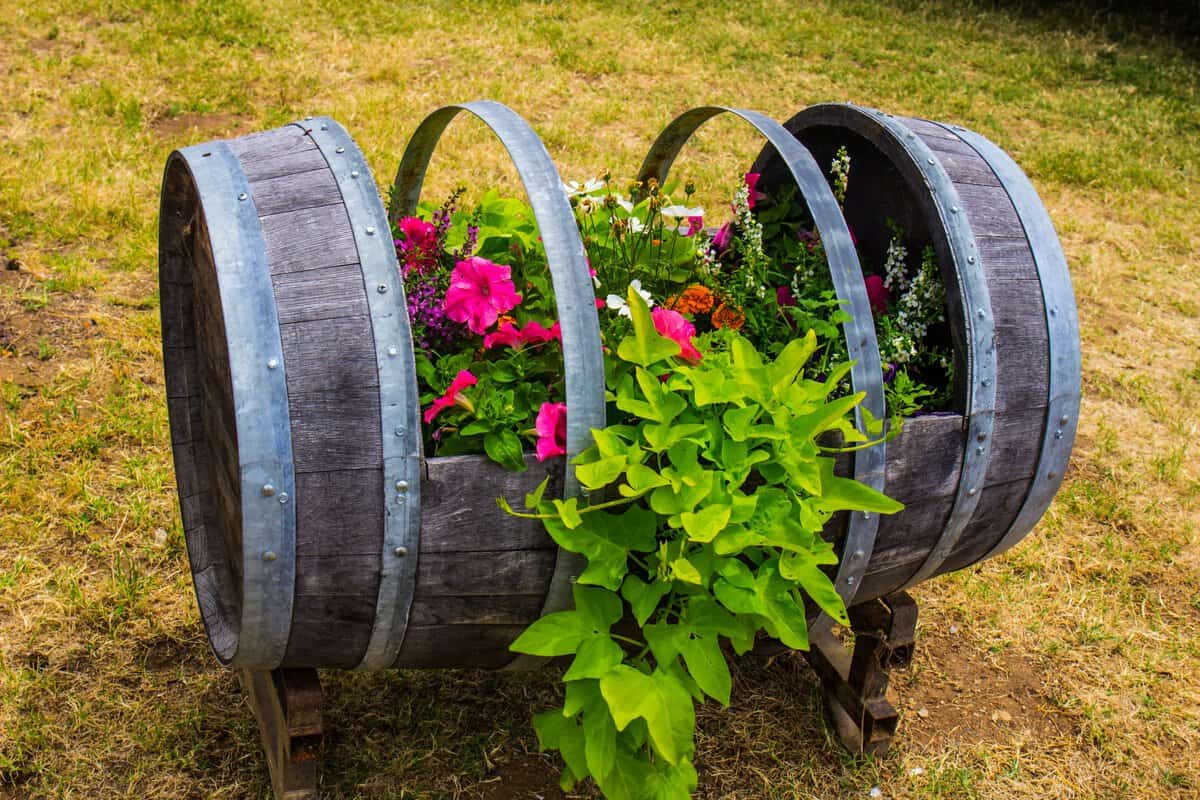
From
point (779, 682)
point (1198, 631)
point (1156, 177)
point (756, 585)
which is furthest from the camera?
point (1156, 177)

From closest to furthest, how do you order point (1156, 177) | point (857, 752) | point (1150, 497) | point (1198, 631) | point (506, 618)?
1. point (506, 618)
2. point (857, 752)
3. point (1198, 631)
4. point (1150, 497)
5. point (1156, 177)

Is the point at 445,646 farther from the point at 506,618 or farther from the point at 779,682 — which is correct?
the point at 779,682

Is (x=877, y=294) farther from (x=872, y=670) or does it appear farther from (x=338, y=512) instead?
(x=338, y=512)

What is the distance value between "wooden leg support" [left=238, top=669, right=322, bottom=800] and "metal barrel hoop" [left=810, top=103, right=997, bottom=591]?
52.1 inches

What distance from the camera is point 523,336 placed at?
2.00 metres

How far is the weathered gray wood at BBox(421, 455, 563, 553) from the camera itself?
5.81ft

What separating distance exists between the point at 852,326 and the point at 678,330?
327mm

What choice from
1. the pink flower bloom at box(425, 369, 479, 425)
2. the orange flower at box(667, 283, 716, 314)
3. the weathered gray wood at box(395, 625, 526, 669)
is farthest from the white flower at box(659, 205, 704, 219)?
the weathered gray wood at box(395, 625, 526, 669)

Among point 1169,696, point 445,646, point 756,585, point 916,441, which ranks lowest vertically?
point 1169,696

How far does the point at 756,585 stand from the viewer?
179 centimetres

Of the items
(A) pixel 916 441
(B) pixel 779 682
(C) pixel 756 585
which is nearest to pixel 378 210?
(C) pixel 756 585

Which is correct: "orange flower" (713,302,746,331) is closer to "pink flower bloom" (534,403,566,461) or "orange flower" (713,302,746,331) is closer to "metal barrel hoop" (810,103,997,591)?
"metal barrel hoop" (810,103,997,591)

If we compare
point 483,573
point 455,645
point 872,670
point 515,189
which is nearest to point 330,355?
point 483,573

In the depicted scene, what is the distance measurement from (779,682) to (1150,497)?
172 centimetres
